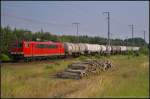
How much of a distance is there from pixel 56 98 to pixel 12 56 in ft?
90.7

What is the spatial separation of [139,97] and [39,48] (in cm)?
2924

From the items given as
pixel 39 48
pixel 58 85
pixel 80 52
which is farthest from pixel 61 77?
pixel 80 52

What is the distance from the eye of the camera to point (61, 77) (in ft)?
82.8

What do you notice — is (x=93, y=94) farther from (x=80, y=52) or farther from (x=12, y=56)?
(x=80, y=52)

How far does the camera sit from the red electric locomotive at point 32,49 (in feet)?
134

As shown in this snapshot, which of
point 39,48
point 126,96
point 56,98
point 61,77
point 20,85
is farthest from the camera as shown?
point 39,48

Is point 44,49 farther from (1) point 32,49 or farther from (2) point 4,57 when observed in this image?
(2) point 4,57

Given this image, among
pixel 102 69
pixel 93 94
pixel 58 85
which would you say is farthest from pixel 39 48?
pixel 93 94

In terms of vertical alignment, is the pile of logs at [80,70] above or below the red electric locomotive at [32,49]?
below

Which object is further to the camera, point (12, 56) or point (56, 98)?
point (12, 56)

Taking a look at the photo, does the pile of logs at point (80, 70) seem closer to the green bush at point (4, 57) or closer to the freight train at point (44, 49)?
the freight train at point (44, 49)

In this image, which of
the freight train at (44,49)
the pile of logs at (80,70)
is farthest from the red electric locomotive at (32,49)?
the pile of logs at (80,70)

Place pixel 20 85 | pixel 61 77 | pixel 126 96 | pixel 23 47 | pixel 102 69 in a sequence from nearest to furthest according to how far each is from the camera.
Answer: pixel 126 96
pixel 20 85
pixel 61 77
pixel 102 69
pixel 23 47

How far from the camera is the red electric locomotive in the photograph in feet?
134
